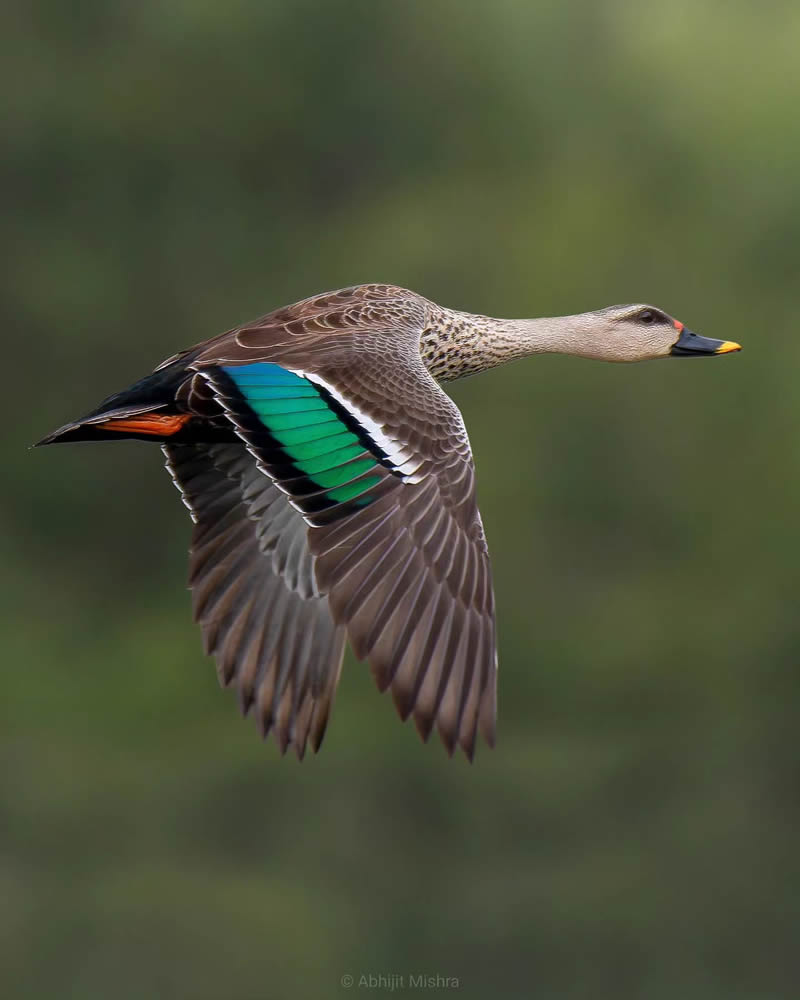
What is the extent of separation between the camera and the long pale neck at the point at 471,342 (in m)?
8.20

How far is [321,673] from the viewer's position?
787cm

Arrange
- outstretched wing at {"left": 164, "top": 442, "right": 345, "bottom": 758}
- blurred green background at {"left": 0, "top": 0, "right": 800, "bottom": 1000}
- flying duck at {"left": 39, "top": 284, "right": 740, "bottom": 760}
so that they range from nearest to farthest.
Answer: flying duck at {"left": 39, "top": 284, "right": 740, "bottom": 760} < outstretched wing at {"left": 164, "top": 442, "right": 345, "bottom": 758} < blurred green background at {"left": 0, "top": 0, "right": 800, "bottom": 1000}

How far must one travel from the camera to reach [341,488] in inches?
252

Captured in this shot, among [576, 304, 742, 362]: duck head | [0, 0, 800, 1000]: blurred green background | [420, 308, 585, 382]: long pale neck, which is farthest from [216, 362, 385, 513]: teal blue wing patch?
[0, 0, 800, 1000]: blurred green background

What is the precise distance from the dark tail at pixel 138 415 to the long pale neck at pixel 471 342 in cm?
133

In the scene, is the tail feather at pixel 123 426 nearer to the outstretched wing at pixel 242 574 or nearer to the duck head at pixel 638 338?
the outstretched wing at pixel 242 574

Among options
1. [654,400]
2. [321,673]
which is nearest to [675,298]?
[654,400]

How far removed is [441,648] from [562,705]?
55.5 feet

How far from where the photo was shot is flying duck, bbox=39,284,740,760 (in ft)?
19.9

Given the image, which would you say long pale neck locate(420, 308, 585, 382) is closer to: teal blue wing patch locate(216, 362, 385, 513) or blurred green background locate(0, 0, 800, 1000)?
teal blue wing patch locate(216, 362, 385, 513)

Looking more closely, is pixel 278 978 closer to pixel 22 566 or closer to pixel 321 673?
pixel 22 566

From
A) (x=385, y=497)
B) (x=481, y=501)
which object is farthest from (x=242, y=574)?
(x=481, y=501)

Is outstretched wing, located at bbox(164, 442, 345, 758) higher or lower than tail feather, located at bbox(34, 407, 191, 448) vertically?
lower

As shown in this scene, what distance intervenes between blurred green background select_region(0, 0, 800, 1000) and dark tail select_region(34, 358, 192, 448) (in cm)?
1195
